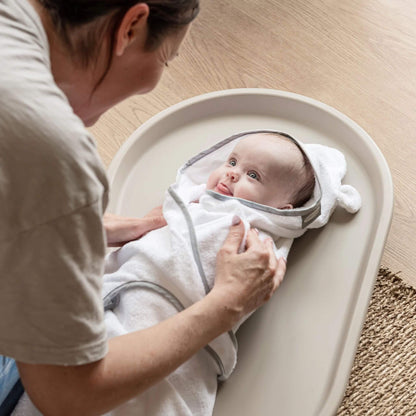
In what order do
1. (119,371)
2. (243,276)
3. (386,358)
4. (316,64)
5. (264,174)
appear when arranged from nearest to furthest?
(119,371) < (243,276) < (264,174) < (386,358) < (316,64)

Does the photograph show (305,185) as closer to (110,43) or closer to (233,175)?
(233,175)

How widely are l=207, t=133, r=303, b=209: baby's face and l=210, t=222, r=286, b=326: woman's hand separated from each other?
14cm

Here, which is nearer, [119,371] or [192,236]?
[119,371]

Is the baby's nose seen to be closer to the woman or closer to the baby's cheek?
the baby's cheek

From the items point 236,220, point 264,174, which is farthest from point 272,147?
point 236,220

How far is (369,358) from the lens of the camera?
126cm

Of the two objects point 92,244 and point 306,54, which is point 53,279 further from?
point 306,54

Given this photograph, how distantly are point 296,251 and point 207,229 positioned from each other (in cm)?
23

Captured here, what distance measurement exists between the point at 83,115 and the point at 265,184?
0.43m

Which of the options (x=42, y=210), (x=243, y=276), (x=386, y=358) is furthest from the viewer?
(x=386, y=358)

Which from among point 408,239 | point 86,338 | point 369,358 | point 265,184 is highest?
point 86,338

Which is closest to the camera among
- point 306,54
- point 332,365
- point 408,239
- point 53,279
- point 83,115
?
point 53,279

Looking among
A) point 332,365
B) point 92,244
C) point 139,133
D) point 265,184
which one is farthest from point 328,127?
point 92,244

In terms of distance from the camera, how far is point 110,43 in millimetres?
650
